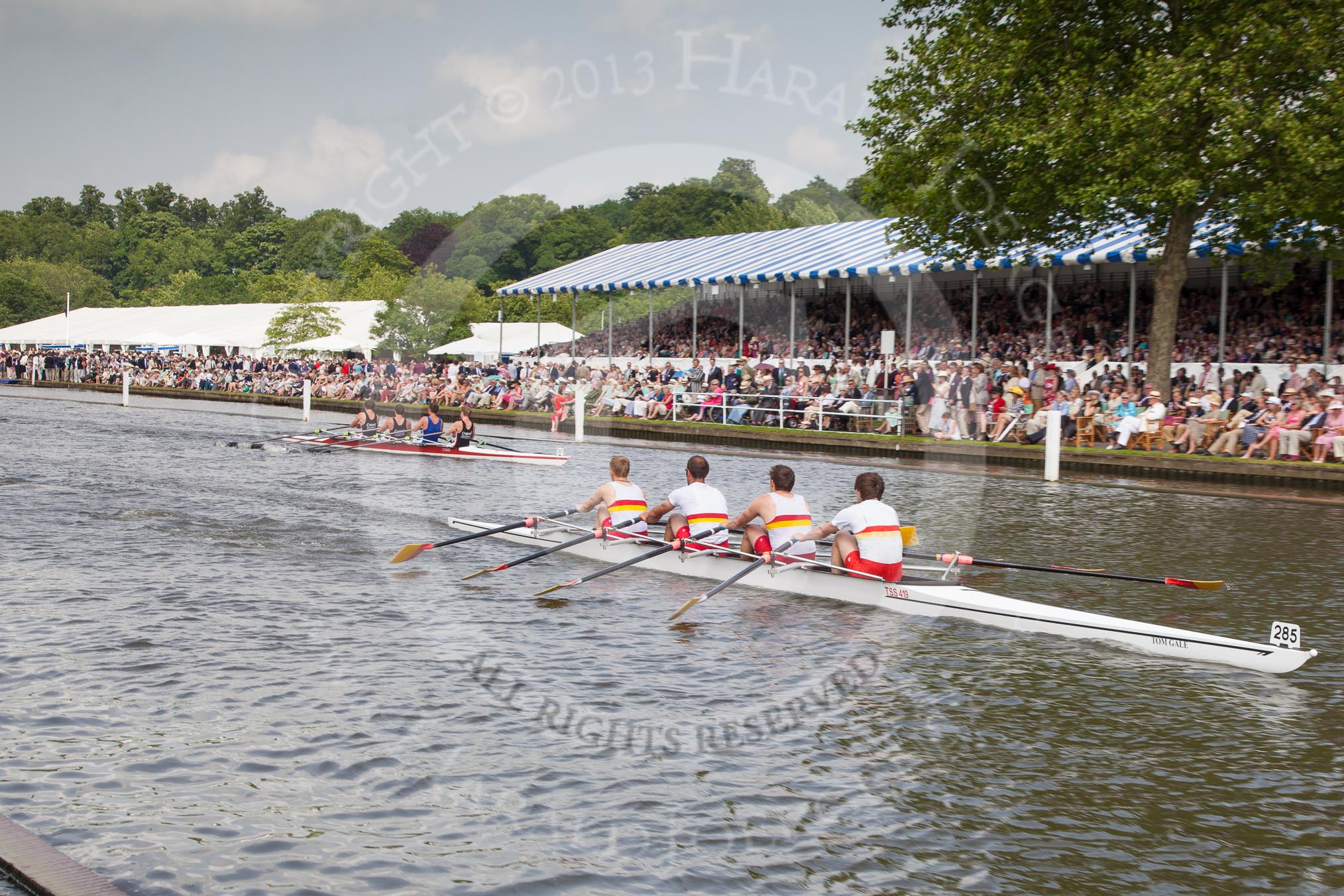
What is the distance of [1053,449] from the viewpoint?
2273 centimetres

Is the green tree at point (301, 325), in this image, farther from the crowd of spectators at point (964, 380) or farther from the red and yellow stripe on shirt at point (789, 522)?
the red and yellow stripe on shirt at point (789, 522)

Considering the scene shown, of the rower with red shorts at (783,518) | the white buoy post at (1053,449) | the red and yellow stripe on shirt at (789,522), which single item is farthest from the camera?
the white buoy post at (1053,449)

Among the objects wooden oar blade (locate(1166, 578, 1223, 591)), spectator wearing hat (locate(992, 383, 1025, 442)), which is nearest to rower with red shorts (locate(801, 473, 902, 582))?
wooden oar blade (locate(1166, 578, 1223, 591))

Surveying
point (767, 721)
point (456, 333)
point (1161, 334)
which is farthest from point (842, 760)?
point (456, 333)

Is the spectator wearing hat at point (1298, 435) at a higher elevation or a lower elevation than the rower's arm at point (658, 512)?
higher

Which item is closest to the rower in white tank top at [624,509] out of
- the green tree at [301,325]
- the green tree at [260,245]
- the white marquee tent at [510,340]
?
the white marquee tent at [510,340]

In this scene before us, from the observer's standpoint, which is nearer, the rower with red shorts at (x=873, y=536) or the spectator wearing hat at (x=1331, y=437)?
the rower with red shorts at (x=873, y=536)

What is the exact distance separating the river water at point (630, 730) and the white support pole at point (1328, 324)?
37.1 feet

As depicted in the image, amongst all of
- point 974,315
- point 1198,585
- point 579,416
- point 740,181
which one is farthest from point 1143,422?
point 740,181

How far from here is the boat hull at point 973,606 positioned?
31.9ft

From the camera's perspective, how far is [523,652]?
1011 centimetres

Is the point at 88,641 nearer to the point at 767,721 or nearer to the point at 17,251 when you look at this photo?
the point at 767,721

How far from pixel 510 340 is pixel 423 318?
6698 millimetres

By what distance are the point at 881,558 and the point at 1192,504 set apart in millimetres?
9713
